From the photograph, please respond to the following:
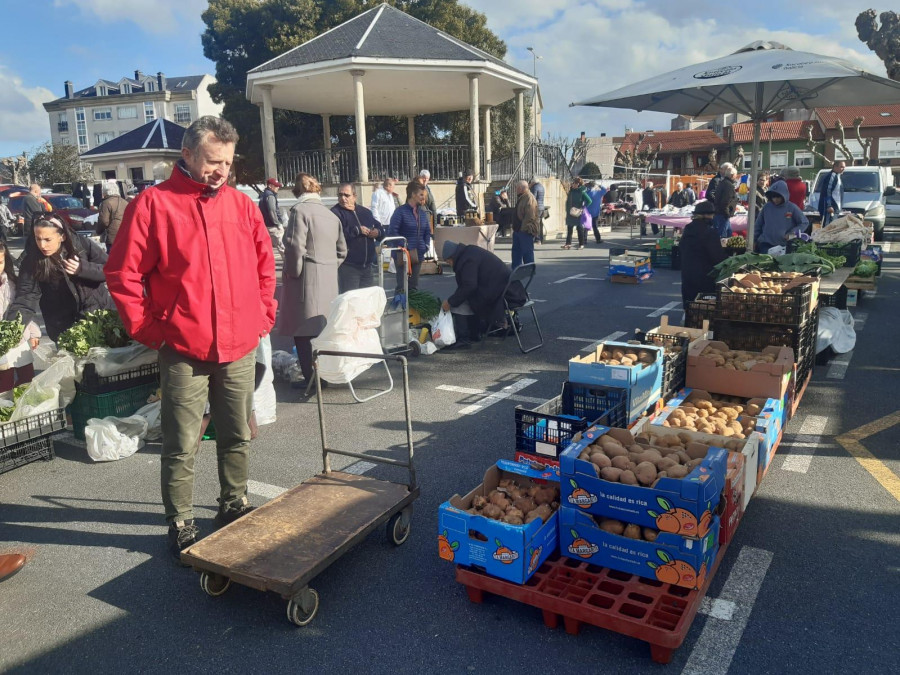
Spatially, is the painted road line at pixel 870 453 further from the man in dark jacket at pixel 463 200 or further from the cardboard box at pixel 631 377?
the man in dark jacket at pixel 463 200

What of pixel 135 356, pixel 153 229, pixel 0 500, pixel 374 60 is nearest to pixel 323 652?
pixel 153 229

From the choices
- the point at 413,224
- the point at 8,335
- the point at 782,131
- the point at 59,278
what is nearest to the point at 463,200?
the point at 413,224

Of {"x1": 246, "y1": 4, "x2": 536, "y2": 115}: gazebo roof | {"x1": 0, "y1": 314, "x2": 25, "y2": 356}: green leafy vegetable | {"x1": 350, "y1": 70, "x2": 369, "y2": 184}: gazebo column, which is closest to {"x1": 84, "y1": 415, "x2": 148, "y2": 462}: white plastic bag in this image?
{"x1": 0, "y1": 314, "x2": 25, "y2": 356}: green leafy vegetable

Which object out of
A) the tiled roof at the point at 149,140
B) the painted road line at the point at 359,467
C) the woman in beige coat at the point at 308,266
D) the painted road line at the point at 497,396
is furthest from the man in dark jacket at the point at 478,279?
the tiled roof at the point at 149,140

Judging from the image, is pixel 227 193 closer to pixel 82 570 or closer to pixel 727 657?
pixel 82 570

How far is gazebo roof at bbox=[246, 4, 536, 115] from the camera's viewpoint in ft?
60.2

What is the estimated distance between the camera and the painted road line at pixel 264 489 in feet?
14.2

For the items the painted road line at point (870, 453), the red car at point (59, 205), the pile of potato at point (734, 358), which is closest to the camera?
the painted road line at point (870, 453)

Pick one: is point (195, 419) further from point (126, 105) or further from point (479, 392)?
point (126, 105)

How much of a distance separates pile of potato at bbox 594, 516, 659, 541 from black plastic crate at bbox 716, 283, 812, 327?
331cm

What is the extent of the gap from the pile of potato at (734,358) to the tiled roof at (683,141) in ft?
182

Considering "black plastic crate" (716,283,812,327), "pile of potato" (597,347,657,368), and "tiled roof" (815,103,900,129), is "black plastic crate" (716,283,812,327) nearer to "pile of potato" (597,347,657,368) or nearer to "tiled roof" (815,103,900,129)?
"pile of potato" (597,347,657,368)

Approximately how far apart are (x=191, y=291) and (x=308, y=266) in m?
2.92

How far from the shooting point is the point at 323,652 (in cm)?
283
